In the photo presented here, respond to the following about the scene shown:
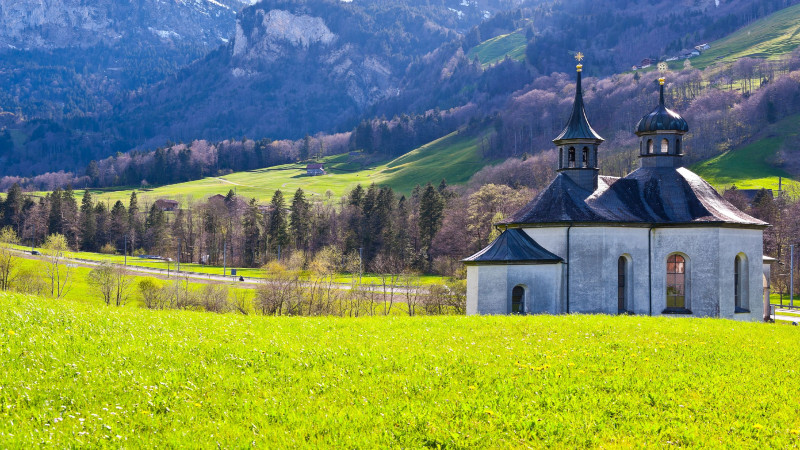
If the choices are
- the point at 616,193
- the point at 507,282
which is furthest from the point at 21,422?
the point at 616,193

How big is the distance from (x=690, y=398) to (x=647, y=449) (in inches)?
122

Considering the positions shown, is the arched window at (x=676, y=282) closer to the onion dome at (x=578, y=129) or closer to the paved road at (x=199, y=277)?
the onion dome at (x=578, y=129)

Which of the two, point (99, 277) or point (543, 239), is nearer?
point (543, 239)

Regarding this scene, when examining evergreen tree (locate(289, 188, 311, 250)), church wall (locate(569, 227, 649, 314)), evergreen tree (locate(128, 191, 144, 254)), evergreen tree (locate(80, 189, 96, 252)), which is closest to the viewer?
church wall (locate(569, 227, 649, 314))

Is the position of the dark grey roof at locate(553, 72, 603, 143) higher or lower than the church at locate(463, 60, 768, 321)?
higher

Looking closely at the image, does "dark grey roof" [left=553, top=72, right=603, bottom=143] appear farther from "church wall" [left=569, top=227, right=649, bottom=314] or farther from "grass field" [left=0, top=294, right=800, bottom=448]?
"grass field" [left=0, top=294, right=800, bottom=448]

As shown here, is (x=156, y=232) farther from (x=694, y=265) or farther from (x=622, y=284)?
(x=694, y=265)

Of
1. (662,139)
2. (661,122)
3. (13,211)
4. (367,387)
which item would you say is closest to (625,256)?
(662,139)

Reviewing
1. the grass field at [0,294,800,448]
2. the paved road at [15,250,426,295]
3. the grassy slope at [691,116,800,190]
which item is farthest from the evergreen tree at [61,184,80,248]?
the grassy slope at [691,116,800,190]

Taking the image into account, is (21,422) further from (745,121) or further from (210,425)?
(745,121)

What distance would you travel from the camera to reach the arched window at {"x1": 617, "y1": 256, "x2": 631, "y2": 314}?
37094 millimetres

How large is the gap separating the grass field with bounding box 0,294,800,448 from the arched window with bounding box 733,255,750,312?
20892 mm

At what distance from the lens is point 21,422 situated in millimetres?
10391

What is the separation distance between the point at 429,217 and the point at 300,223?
75.4 ft
